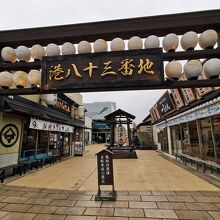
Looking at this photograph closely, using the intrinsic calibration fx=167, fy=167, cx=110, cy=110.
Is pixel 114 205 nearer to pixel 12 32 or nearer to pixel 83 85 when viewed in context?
pixel 83 85

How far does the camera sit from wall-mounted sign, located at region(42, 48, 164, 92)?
3.17 meters

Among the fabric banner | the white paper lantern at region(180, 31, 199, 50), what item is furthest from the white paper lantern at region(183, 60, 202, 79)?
the fabric banner

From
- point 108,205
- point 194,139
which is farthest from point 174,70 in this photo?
point 194,139

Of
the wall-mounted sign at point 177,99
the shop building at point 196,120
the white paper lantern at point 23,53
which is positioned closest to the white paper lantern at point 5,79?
the white paper lantern at point 23,53

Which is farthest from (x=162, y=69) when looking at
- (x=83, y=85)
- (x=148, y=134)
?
(x=148, y=134)

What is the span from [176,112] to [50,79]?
1125 centimetres

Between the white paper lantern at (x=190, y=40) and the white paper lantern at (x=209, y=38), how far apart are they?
0.13 meters

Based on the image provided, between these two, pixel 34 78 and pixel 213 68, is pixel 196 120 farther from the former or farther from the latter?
pixel 34 78

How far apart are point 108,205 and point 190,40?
450 centimetres

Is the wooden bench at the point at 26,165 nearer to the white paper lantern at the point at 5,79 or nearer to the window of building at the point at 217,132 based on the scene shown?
the white paper lantern at the point at 5,79

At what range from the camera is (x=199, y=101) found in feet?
27.9

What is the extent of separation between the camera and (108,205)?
4.58 m

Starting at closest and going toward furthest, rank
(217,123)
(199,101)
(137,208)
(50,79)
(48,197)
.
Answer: (50,79) → (137,208) → (48,197) → (217,123) → (199,101)

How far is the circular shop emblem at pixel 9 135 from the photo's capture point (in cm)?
778
